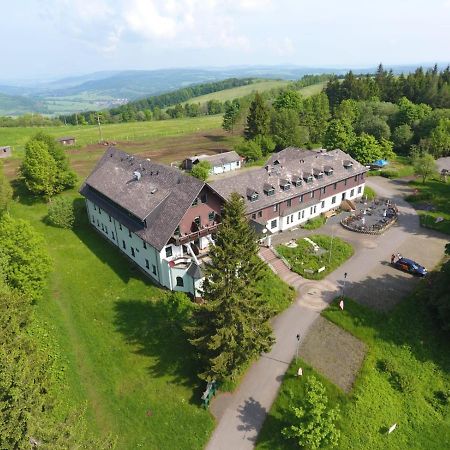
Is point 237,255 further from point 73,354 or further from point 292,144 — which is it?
point 292,144

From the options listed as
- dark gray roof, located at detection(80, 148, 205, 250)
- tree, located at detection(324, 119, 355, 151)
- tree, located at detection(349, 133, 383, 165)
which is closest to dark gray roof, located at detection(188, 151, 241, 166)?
tree, located at detection(324, 119, 355, 151)

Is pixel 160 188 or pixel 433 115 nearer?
pixel 160 188

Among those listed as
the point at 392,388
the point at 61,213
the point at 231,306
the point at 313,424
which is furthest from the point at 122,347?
the point at 61,213

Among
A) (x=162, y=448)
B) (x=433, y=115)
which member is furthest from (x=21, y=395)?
(x=433, y=115)

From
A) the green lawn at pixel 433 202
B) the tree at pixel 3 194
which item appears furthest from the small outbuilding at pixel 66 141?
the green lawn at pixel 433 202

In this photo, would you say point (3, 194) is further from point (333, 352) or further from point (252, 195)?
point (333, 352)
